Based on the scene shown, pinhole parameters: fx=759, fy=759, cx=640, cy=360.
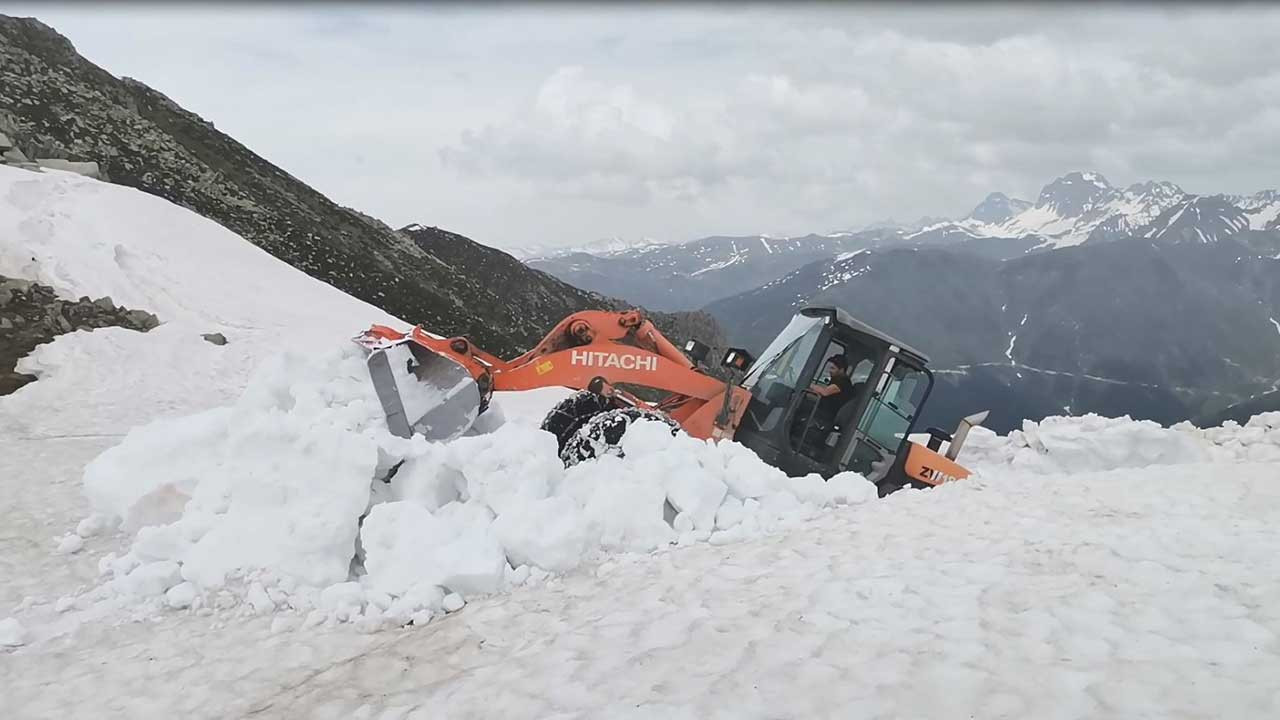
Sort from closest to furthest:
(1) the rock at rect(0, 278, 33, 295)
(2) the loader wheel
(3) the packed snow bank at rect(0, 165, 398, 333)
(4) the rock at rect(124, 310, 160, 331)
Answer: (2) the loader wheel, (1) the rock at rect(0, 278, 33, 295), (4) the rock at rect(124, 310, 160, 331), (3) the packed snow bank at rect(0, 165, 398, 333)

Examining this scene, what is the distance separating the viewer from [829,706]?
3.85 m

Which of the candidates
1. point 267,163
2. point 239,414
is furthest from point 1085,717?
point 267,163

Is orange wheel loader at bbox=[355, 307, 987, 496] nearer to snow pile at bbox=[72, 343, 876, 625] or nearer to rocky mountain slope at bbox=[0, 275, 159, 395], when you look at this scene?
snow pile at bbox=[72, 343, 876, 625]

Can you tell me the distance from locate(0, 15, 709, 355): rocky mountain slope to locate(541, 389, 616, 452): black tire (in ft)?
142

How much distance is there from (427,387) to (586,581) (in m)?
2.87

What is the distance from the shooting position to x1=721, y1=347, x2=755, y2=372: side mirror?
9.85 meters

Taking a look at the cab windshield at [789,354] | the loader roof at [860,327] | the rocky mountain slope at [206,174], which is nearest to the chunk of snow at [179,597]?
the cab windshield at [789,354]

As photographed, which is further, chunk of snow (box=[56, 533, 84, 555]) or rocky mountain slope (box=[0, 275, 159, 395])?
rocky mountain slope (box=[0, 275, 159, 395])

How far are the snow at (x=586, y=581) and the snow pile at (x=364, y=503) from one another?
2cm

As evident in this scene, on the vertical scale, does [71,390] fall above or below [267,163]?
below

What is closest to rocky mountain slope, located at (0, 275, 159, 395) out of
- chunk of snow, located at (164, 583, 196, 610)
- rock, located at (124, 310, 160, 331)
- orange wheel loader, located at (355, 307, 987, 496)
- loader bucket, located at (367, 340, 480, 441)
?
rock, located at (124, 310, 160, 331)

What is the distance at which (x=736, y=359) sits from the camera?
32.7ft

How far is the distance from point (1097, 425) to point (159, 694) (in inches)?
497

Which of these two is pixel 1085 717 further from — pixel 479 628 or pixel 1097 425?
pixel 1097 425
